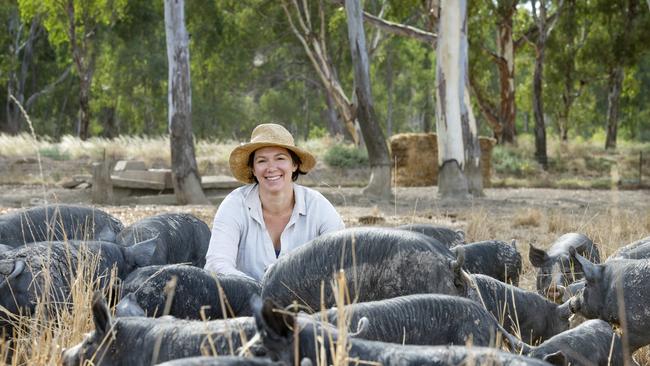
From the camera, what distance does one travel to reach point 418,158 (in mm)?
23109

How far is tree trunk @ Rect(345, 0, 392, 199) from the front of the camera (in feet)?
53.9

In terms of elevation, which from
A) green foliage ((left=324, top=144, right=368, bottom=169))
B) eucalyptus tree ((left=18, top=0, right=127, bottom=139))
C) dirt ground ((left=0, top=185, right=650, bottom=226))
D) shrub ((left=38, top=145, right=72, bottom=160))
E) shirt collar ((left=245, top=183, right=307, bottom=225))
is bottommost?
dirt ground ((left=0, top=185, right=650, bottom=226))

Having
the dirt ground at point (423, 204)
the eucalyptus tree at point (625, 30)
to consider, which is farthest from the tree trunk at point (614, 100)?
the dirt ground at point (423, 204)

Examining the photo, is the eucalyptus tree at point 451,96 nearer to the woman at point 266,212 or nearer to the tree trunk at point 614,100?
the woman at point 266,212

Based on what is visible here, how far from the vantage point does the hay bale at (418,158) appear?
22859 millimetres

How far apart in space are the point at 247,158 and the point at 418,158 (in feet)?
58.2

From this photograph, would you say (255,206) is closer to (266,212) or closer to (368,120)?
(266,212)

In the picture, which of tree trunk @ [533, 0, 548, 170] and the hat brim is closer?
→ the hat brim

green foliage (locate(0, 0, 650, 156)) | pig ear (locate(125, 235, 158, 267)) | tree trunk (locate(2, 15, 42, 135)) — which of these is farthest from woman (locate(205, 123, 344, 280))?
tree trunk (locate(2, 15, 42, 135))

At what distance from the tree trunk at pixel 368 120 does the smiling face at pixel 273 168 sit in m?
10.8

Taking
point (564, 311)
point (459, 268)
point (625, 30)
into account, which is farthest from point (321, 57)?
point (459, 268)

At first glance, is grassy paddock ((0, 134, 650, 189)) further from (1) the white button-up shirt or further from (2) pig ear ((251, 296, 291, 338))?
(2) pig ear ((251, 296, 291, 338))

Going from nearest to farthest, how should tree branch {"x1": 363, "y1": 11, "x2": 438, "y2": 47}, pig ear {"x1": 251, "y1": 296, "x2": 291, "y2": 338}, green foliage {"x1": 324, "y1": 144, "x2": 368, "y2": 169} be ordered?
pig ear {"x1": 251, "y1": 296, "x2": 291, "y2": 338}, tree branch {"x1": 363, "y1": 11, "x2": 438, "y2": 47}, green foliage {"x1": 324, "y1": 144, "x2": 368, "y2": 169}

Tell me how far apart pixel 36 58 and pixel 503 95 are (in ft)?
80.2
